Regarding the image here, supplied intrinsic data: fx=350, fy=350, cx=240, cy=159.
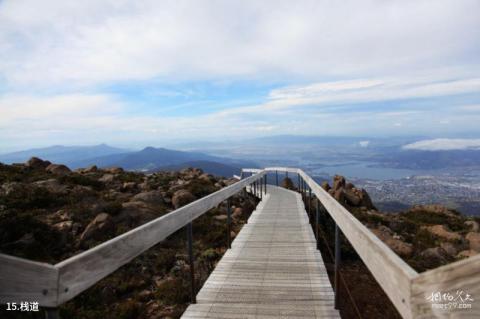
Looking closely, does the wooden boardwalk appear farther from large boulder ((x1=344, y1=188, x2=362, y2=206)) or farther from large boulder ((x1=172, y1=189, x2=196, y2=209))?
large boulder ((x1=344, y1=188, x2=362, y2=206))

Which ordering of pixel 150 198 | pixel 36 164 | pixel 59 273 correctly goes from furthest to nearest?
1. pixel 36 164
2. pixel 150 198
3. pixel 59 273

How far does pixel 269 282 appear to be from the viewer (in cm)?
448

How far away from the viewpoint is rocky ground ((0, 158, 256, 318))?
5.16 m

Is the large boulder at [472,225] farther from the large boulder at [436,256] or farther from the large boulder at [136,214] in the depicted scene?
the large boulder at [136,214]

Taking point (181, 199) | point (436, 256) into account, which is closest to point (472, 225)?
point (436, 256)

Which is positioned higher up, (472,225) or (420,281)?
(420,281)

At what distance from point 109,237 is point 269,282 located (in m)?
5.66

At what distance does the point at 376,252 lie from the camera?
1957mm

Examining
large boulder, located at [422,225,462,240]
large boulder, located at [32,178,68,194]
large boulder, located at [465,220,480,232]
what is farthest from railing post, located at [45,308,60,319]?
large boulder, located at [465,220,480,232]

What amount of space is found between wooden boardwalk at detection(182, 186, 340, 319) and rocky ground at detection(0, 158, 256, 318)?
2.66ft

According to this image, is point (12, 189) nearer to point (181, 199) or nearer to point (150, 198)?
point (150, 198)

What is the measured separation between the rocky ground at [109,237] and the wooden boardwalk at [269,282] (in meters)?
0.81

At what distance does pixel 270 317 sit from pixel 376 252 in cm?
193

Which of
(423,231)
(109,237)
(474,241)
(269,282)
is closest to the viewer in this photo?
(269,282)
